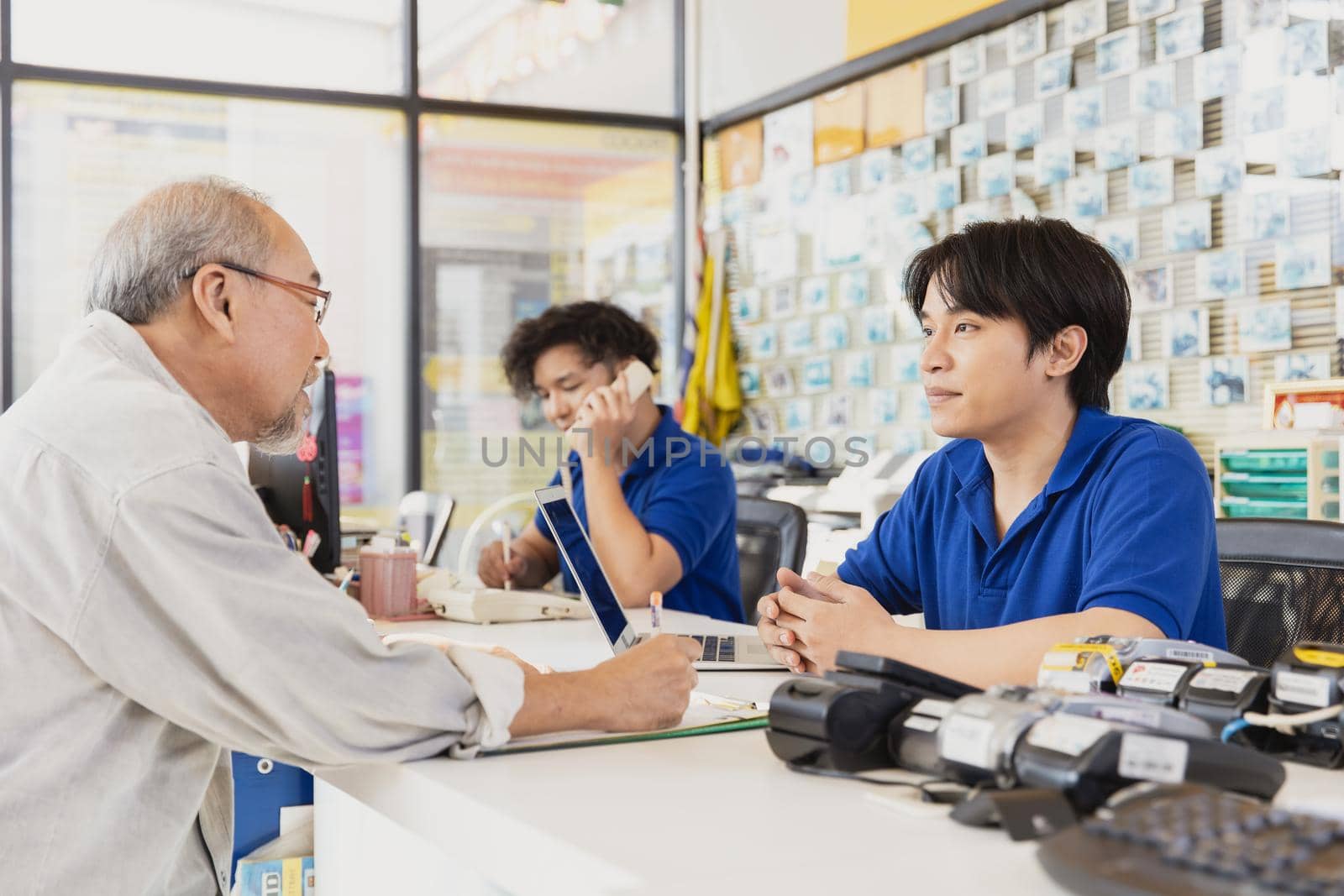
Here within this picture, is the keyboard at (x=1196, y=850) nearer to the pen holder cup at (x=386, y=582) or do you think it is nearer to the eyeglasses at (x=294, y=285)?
the eyeglasses at (x=294, y=285)

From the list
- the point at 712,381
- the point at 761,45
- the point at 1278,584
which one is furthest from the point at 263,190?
the point at 1278,584

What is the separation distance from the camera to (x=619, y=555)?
101 inches

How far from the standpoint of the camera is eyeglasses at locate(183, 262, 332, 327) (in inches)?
53.0

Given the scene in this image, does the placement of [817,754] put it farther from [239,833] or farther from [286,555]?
[239,833]

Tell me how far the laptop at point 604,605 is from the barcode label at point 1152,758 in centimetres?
83

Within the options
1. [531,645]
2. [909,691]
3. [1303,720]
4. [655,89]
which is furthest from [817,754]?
[655,89]

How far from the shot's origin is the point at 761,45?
581 cm

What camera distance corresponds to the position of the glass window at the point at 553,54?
5.68 metres

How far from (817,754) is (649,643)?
0.27 m

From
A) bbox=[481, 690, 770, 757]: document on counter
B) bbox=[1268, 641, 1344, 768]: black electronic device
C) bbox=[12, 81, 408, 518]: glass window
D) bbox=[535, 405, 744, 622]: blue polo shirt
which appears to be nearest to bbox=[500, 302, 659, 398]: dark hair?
bbox=[535, 405, 744, 622]: blue polo shirt

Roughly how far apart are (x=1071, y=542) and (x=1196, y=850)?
1001 millimetres

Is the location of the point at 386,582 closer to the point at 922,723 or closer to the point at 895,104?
the point at 922,723

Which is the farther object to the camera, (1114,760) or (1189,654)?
(1189,654)

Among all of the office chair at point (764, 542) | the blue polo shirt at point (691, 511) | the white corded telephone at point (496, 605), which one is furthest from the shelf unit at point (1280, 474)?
the white corded telephone at point (496, 605)
